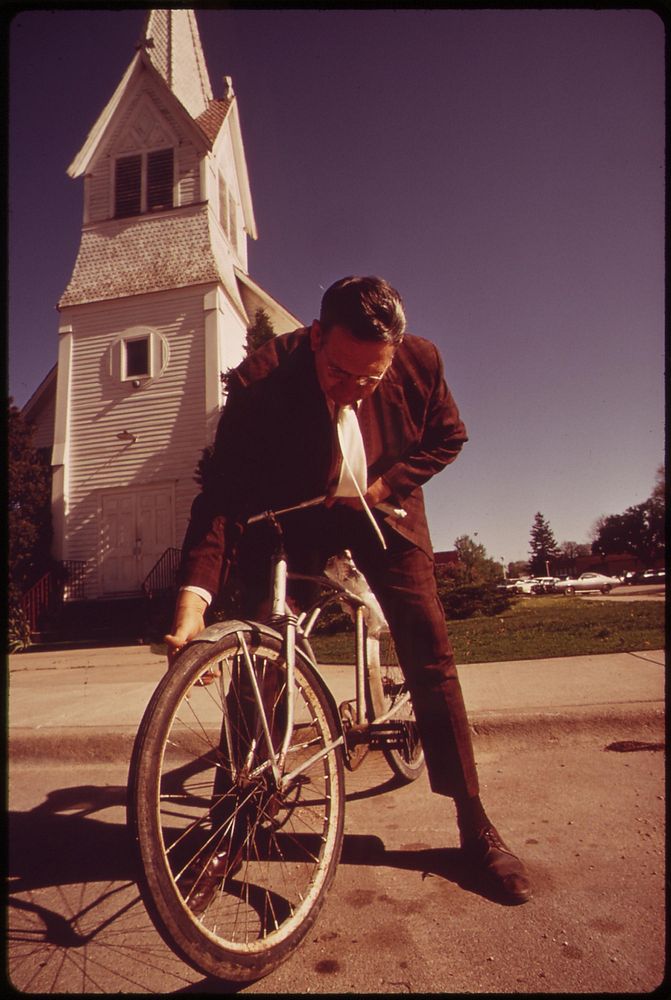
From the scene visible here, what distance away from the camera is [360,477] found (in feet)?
6.55

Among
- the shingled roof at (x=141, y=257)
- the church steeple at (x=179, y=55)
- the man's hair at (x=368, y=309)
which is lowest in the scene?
the man's hair at (x=368, y=309)

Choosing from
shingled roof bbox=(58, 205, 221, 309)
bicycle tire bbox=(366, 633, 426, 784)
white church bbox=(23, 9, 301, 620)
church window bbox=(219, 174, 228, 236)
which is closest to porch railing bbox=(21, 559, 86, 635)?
white church bbox=(23, 9, 301, 620)

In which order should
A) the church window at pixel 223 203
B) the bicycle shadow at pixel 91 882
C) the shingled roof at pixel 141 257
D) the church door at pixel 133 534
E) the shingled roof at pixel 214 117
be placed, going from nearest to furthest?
the bicycle shadow at pixel 91 882
the church door at pixel 133 534
the shingled roof at pixel 141 257
the church window at pixel 223 203
the shingled roof at pixel 214 117

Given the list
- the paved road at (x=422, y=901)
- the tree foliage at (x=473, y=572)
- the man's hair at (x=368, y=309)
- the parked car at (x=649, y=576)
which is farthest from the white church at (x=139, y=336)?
the parked car at (x=649, y=576)

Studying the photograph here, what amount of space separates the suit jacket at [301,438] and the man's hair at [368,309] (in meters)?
0.25

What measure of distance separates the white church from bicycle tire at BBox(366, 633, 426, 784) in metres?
12.9

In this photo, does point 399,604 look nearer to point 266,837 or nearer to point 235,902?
point 266,837

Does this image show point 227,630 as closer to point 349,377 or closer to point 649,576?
point 349,377

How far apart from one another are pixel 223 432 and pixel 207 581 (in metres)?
0.54

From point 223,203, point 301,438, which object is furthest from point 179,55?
point 301,438

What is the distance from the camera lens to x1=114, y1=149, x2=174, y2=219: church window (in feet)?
55.4

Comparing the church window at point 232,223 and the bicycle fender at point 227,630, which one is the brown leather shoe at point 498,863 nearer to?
the bicycle fender at point 227,630

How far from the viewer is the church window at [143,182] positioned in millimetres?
16875

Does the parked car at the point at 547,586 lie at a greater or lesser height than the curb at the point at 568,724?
lesser
